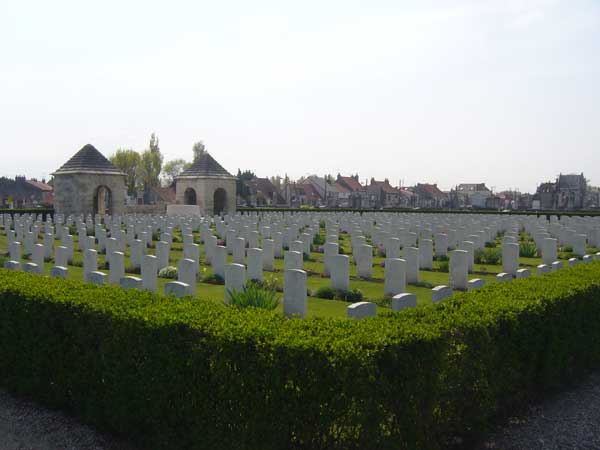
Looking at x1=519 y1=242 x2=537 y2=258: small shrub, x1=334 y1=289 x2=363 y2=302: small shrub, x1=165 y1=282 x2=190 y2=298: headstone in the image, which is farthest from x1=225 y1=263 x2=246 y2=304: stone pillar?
x1=519 y1=242 x2=537 y2=258: small shrub

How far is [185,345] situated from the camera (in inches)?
150

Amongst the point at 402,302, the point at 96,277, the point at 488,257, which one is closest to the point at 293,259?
the point at 96,277

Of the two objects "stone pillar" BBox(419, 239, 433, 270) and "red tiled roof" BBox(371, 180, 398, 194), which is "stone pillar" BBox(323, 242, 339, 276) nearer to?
"stone pillar" BBox(419, 239, 433, 270)

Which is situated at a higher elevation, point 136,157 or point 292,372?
point 136,157

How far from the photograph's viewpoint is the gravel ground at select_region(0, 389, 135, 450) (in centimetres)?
419

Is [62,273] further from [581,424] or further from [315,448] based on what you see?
[581,424]

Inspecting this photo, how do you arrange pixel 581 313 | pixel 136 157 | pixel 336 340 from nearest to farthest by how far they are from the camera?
pixel 336 340 < pixel 581 313 < pixel 136 157

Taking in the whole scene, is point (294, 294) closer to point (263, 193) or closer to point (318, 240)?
point (318, 240)

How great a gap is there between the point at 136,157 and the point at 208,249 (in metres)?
55.7

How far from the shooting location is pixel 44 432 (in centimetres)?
443

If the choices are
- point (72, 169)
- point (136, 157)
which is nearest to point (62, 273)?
point (72, 169)

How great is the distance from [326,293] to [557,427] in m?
5.54

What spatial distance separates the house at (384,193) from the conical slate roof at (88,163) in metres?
53.4

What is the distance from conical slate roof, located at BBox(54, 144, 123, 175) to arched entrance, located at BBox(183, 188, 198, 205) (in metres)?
5.43
